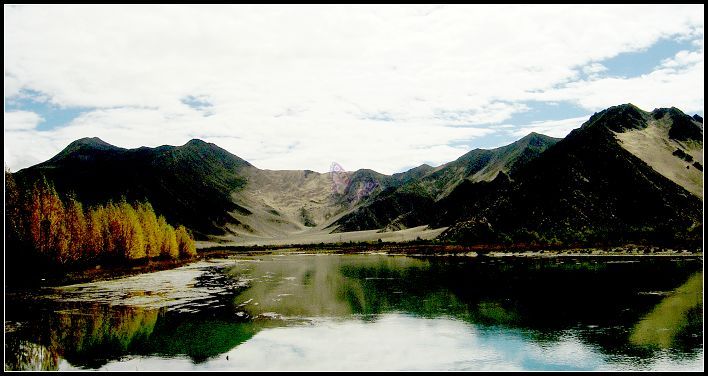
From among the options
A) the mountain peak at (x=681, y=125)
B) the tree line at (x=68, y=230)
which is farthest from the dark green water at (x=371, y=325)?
the mountain peak at (x=681, y=125)

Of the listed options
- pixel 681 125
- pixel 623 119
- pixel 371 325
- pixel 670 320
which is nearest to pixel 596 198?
pixel 623 119

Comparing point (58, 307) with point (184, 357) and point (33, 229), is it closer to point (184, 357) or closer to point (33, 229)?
point (184, 357)

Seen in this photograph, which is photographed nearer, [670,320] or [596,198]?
[670,320]

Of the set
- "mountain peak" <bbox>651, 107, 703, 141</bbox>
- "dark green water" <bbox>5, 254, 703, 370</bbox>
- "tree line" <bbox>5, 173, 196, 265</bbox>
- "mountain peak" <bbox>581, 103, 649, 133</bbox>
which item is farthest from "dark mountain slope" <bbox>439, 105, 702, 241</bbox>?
"tree line" <bbox>5, 173, 196, 265</bbox>

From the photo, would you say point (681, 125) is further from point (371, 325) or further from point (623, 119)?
point (371, 325)

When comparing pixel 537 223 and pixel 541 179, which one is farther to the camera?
pixel 541 179

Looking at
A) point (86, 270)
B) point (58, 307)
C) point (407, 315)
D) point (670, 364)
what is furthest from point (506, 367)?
point (86, 270)
